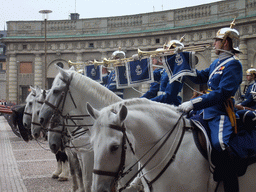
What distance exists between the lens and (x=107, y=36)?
115 ft

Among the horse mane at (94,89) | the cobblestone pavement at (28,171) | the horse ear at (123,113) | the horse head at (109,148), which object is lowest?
the cobblestone pavement at (28,171)

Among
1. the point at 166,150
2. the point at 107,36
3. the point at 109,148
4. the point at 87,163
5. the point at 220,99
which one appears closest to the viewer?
the point at 109,148

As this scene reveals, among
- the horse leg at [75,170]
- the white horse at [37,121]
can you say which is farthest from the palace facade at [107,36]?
the horse leg at [75,170]

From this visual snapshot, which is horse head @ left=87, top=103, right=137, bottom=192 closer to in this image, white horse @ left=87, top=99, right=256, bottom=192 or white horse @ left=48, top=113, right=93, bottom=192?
white horse @ left=87, top=99, right=256, bottom=192

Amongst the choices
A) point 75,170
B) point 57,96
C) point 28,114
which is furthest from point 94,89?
point 28,114

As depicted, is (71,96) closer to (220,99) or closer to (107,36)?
(220,99)

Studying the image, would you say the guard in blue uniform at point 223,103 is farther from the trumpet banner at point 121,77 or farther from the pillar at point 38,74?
the pillar at point 38,74

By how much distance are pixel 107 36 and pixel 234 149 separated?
105 ft

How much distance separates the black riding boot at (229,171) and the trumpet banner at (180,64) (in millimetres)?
1828

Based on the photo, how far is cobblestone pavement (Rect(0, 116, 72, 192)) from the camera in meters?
9.09

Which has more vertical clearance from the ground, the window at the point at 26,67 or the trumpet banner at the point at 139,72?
the window at the point at 26,67

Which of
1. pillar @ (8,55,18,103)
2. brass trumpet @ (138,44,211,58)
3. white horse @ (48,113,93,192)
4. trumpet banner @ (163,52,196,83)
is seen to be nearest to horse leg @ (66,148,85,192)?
white horse @ (48,113,93,192)

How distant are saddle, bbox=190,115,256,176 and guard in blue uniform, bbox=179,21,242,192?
0.06 m

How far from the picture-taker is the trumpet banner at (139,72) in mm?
7473
